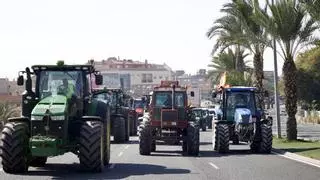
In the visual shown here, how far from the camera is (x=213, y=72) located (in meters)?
74.1

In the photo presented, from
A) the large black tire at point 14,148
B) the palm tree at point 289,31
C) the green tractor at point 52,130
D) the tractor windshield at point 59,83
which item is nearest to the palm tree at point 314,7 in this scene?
the palm tree at point 289,31

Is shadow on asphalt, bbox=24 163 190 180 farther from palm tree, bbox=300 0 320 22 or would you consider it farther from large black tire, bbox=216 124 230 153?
palm tree, bbox=300 0 320 22

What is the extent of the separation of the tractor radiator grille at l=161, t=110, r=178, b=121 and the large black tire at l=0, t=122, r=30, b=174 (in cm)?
953

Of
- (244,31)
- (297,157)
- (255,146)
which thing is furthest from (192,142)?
(244,31)

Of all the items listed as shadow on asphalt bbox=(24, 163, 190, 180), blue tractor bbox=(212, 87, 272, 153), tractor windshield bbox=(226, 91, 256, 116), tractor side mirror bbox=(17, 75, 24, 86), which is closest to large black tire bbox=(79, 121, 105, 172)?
shadow on asphalt bbox=(24, 163, 190, 180)

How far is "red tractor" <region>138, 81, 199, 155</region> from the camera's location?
84.1 feet

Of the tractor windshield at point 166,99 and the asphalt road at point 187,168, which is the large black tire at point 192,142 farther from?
the tractor windshield at point 166,99

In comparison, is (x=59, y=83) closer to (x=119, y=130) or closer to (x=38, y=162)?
(x=38, y=162)

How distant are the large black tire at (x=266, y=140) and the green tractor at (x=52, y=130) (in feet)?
30.3

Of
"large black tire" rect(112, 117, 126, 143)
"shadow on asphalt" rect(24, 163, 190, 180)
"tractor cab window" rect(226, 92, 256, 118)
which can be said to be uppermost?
"tractor cab window" rect(226, 92, 256, 118)

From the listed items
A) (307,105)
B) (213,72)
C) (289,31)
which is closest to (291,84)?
(289,31)

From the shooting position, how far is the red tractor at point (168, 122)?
25625 millimetres

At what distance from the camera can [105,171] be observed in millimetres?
18656

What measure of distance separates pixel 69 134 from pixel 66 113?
2.67 feet
